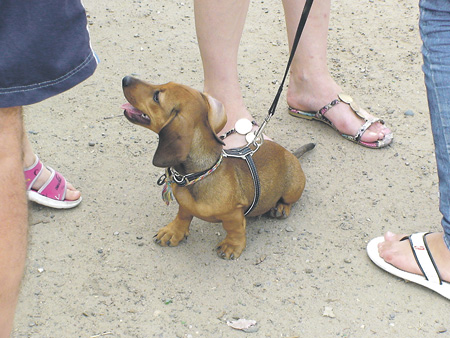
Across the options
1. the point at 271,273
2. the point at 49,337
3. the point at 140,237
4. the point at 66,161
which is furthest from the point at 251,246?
the point at 66,161

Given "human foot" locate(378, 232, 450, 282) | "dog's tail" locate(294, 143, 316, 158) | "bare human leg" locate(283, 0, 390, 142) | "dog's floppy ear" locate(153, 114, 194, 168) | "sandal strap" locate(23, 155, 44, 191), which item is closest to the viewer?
"dog's floppy ear" locate(153, 114, 194, 168)

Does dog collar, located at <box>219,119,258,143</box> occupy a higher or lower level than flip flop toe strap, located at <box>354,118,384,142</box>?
higher

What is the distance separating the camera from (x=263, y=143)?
2912 mm

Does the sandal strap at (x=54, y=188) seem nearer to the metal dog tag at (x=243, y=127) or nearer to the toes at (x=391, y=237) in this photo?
the metal dog tag at (x=243, y=127)

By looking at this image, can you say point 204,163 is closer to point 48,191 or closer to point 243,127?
point 243,127

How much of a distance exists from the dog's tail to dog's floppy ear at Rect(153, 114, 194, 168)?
1.25m

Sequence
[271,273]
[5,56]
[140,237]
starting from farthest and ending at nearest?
[140,237] < [271,273] < [5,56]

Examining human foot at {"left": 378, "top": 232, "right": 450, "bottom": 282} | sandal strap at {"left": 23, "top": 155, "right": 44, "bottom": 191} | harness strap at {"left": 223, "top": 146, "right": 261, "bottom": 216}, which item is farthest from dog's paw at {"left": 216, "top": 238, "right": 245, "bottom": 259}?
sandal strap at {"left": 23, "top": 155, "right": 44, "bottom": 191}

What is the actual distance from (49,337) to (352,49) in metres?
3.58

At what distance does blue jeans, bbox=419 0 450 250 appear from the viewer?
2.33 metres

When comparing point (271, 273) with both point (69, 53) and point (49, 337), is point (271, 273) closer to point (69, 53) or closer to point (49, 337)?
point (49, 337)

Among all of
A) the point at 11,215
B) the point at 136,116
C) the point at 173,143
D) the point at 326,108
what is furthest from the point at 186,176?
the point at 326,108

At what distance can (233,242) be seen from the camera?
279 cm

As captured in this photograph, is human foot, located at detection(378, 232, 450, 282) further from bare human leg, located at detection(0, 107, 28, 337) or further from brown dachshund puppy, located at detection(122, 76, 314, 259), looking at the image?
bare human leg, located at detection(0, 107, 28, 337)
